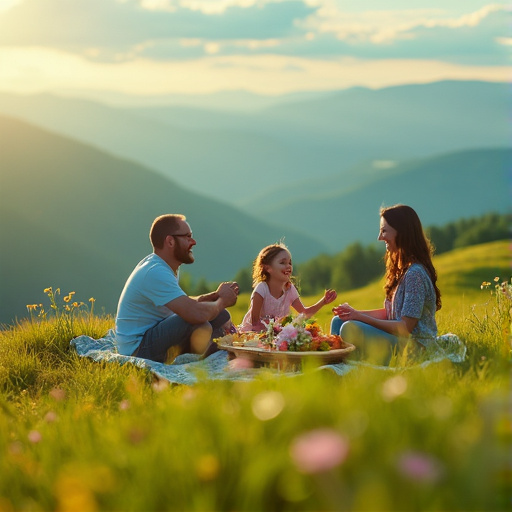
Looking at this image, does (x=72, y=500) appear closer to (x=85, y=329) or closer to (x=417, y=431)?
(x=417, y=431)

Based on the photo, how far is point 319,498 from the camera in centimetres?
242

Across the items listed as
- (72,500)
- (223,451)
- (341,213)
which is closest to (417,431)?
(223,451)

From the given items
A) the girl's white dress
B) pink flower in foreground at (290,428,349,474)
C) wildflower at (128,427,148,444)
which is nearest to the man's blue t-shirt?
the girl's white dress

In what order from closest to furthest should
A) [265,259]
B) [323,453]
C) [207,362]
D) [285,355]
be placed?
[323,453]
[285,355]
[207,362]
[265,259]

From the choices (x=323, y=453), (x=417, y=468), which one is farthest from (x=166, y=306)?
(x=323, y=453)

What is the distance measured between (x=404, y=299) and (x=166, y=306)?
2.52 metres

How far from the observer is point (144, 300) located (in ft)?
24.8

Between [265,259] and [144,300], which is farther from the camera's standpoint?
[265,259]

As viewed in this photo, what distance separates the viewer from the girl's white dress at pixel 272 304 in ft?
27.2

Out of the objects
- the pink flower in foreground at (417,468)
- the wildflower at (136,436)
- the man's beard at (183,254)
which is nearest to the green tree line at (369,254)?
the man's beard at (183,254)

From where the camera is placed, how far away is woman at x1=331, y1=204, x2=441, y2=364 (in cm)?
696

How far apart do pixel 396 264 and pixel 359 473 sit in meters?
5.08

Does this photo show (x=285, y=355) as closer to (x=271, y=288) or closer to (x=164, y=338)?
(x=164, y=338)

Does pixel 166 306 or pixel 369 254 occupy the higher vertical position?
pixel 166 306
